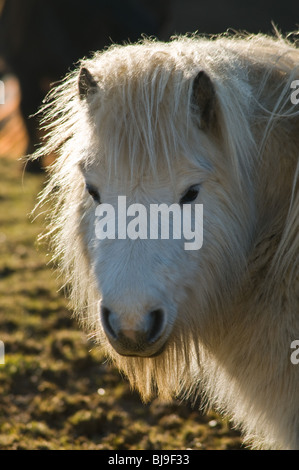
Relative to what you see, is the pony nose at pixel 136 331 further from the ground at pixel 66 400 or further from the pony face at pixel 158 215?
the ground at pixel 66 400

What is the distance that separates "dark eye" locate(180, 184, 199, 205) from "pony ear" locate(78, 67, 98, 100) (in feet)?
2.06

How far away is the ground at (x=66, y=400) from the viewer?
366 centimetres

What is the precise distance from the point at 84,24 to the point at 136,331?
897cm

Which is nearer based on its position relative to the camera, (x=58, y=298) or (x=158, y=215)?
(x=158, y=215)

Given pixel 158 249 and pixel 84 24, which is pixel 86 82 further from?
pixel 84 24

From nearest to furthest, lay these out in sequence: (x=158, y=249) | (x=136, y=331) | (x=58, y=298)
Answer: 1. (x=136, y=331)
2. (x=158, y=249)
3. (x=58, y=298)

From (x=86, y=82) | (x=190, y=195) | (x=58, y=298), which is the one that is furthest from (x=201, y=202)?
(x=58, y=298)

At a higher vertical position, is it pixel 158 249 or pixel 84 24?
pixel 84 24

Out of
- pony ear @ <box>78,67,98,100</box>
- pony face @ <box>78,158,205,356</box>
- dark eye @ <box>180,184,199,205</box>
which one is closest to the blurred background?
pony ear @ <box>78,67,98,100</box>

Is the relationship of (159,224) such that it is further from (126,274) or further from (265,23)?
Answer: (265,23)

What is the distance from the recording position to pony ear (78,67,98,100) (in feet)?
8.37

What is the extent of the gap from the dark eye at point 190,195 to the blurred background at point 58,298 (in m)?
1.00

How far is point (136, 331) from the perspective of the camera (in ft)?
7.01
